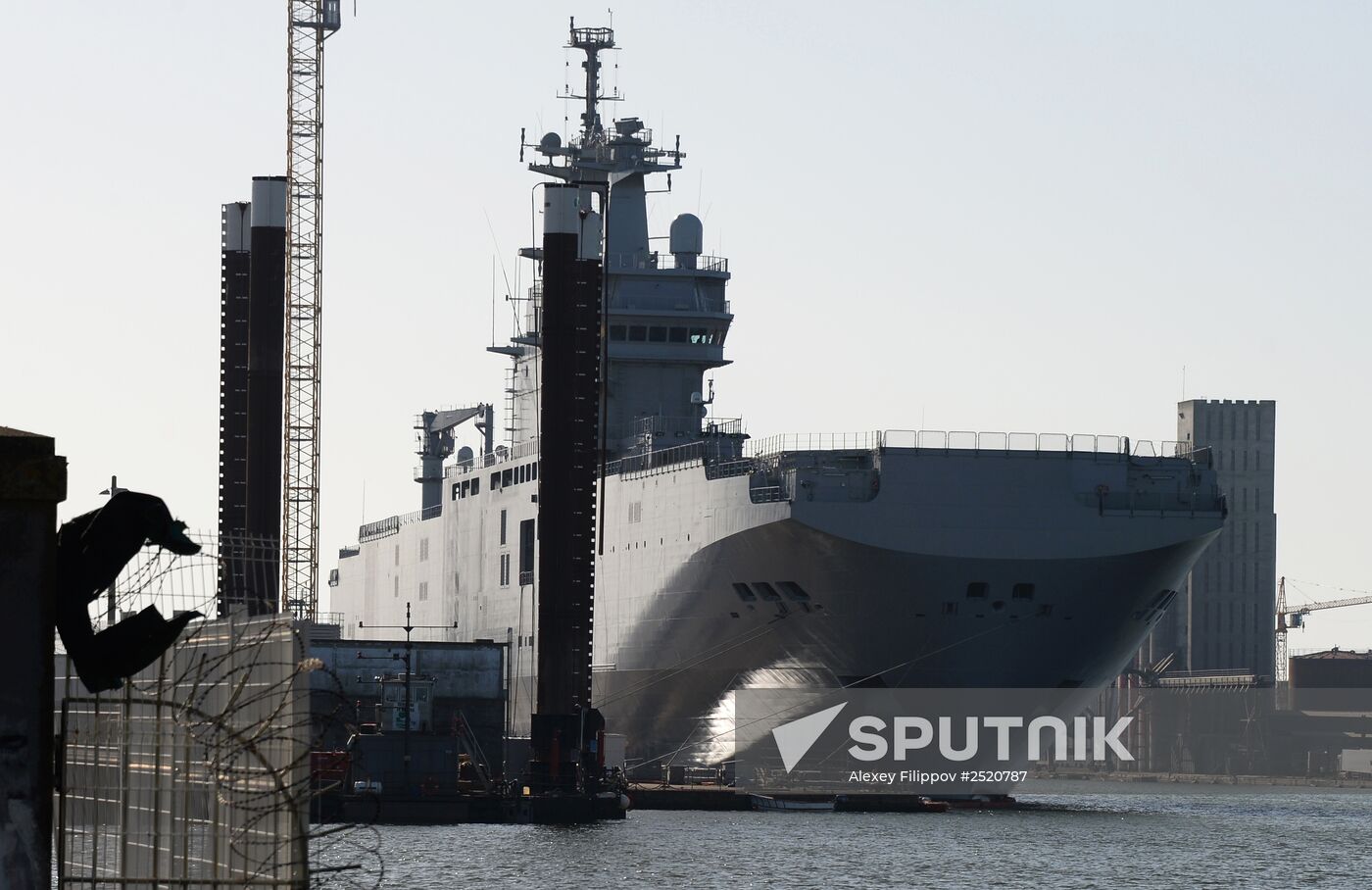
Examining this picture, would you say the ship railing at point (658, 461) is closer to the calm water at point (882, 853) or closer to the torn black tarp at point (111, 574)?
the calm water at point (882, 853)

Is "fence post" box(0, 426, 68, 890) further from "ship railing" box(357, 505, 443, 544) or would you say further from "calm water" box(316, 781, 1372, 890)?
"ship railing" box(357, 505, 443, 544)

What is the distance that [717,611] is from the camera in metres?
62.4

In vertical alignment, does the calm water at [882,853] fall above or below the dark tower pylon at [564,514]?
below

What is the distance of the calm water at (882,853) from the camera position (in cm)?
4116

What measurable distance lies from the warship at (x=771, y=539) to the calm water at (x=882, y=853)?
4808 millimetres

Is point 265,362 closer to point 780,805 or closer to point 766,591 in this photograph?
point 766,591

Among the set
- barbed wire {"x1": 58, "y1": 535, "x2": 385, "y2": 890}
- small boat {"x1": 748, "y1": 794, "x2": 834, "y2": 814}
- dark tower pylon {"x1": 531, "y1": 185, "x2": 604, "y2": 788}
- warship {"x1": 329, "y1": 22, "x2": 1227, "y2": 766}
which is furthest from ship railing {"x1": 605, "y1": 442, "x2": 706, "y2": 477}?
barbed wire {"x1": 58, "y1": 535, "x2": 385, "y2": 890}

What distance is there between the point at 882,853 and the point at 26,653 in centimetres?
3866

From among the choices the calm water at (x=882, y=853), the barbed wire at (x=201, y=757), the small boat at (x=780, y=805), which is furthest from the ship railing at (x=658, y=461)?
the barbed wire at (x=201, y=757)

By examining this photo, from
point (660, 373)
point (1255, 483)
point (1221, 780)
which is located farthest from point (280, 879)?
point (1255, 483)

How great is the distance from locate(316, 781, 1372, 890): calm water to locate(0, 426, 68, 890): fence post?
28.0 metres

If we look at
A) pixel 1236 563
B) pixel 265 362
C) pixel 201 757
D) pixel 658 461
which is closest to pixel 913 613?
pixel 658 461

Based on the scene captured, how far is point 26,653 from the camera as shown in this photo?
10180 millimetres

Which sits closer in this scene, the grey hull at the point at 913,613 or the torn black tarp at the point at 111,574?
the torn black tarp at the point at 111,574
